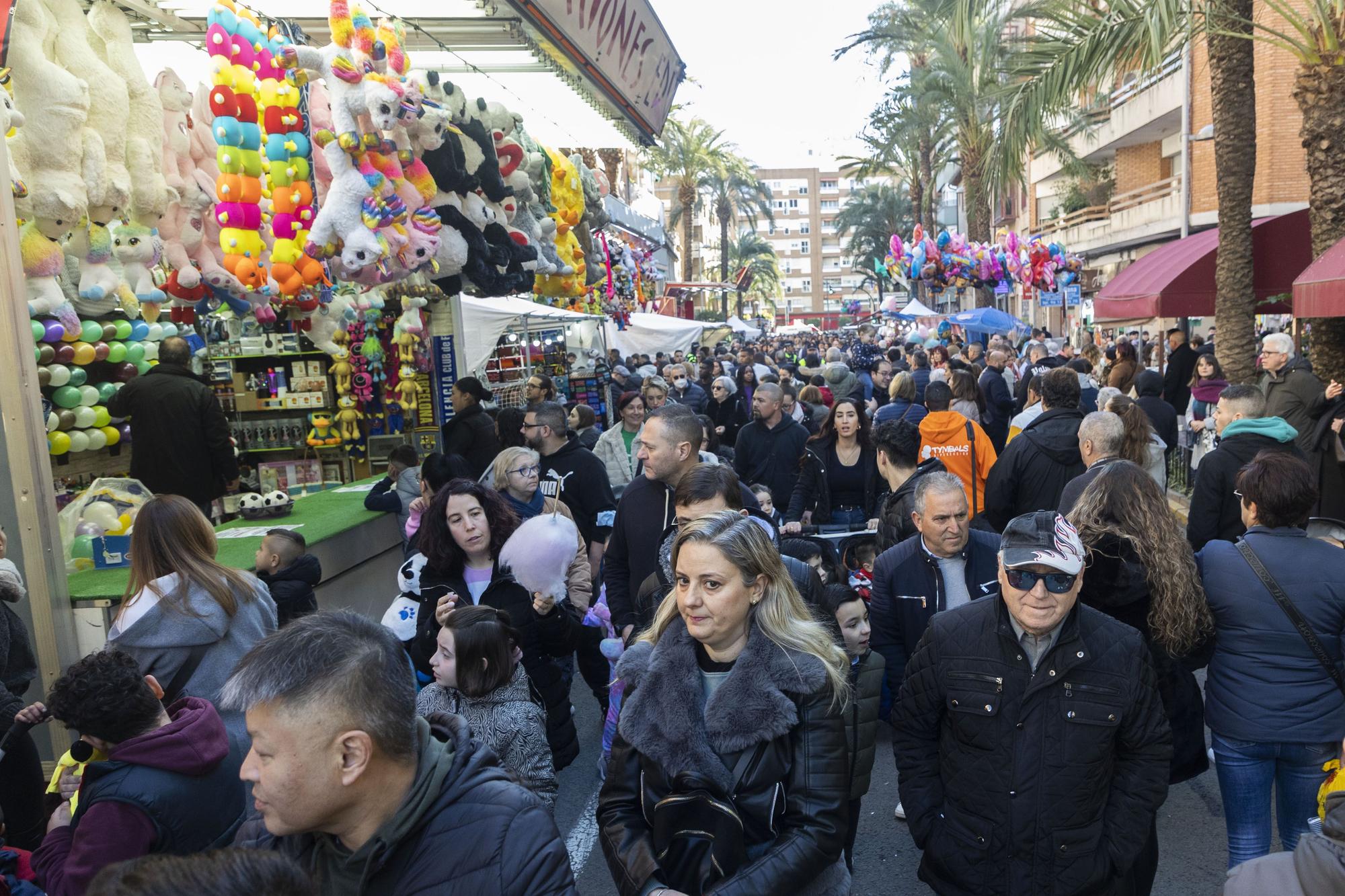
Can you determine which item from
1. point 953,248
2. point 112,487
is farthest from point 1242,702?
point 953,248

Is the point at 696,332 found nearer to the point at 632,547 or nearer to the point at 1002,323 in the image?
the point at 1002,323

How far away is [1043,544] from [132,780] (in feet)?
8.02

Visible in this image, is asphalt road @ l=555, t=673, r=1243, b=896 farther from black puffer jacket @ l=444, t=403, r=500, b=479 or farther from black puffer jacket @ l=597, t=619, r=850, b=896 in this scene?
black puffer jacket @ l=444, t=403, r=500, b=479

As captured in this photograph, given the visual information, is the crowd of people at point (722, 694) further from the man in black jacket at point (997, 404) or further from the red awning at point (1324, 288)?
the man in black jacket at point (997, 404)

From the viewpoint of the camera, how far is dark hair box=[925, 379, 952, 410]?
761cm

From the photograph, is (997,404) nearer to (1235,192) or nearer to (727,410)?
(1235,192)

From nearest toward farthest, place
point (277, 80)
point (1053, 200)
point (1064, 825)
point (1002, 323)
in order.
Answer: point (1064, 825)
point (277, 80)
point (1002, 323)
point (1053, 200)

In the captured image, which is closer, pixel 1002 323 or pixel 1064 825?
pixel 1064 825

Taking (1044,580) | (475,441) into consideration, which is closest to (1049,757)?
(1044,580)

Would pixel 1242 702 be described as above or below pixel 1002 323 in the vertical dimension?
below

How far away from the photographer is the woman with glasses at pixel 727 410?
12711 millimetres

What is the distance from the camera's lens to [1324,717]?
11.4 feet

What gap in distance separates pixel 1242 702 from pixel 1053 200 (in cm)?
4144

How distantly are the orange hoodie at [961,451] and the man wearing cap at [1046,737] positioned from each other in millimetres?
3650
